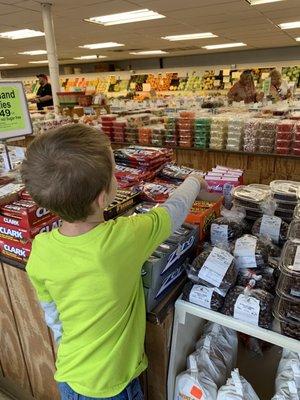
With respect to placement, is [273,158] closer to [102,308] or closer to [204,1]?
[204,1]

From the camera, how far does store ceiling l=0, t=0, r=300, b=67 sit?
4617mm

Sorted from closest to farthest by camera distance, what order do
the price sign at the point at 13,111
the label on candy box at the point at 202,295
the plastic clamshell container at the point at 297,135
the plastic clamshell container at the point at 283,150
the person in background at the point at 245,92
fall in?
1. the label on candy box at the point at 202,295
2. the price sign at the point at 13,111
3. the plastic clamshell container at the point at 297,135
4. the plastic clamshell container at the point at 283,150
5. the person in background at the point at 245,92

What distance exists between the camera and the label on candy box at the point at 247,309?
1.04 metres

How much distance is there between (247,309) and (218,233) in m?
0.35

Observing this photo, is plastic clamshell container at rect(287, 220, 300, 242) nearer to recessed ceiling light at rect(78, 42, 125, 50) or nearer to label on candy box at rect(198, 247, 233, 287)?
label on candy box at rect(198, 247, 233, 287)

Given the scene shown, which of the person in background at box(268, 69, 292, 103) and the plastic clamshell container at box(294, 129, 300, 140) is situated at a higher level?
the person in background at box(268, 69, 292, 103)

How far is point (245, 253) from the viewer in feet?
3.92

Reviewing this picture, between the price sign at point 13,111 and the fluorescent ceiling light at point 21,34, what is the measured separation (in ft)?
17.0

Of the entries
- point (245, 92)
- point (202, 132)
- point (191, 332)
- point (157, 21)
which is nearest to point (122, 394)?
point (191, 332)

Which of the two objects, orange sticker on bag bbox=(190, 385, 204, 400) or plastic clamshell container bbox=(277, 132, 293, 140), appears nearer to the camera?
orange sticker on bag bbox=(190, 385, 204, 400)

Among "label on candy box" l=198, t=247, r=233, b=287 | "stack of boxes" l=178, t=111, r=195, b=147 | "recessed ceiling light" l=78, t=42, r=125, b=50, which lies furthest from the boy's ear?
"recessed ceiling light" l=78, t=42, r=125, b=50

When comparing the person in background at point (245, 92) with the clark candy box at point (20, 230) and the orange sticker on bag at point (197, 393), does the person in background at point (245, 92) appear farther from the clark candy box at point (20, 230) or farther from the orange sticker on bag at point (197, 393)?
the orange sticker on bag at point (197, 393)

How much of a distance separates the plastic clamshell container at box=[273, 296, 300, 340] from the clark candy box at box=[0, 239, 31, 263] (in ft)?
3.00

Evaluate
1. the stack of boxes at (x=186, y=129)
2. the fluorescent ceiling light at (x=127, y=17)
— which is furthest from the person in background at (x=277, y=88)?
the stack of boxes at (x=186, y=129)
